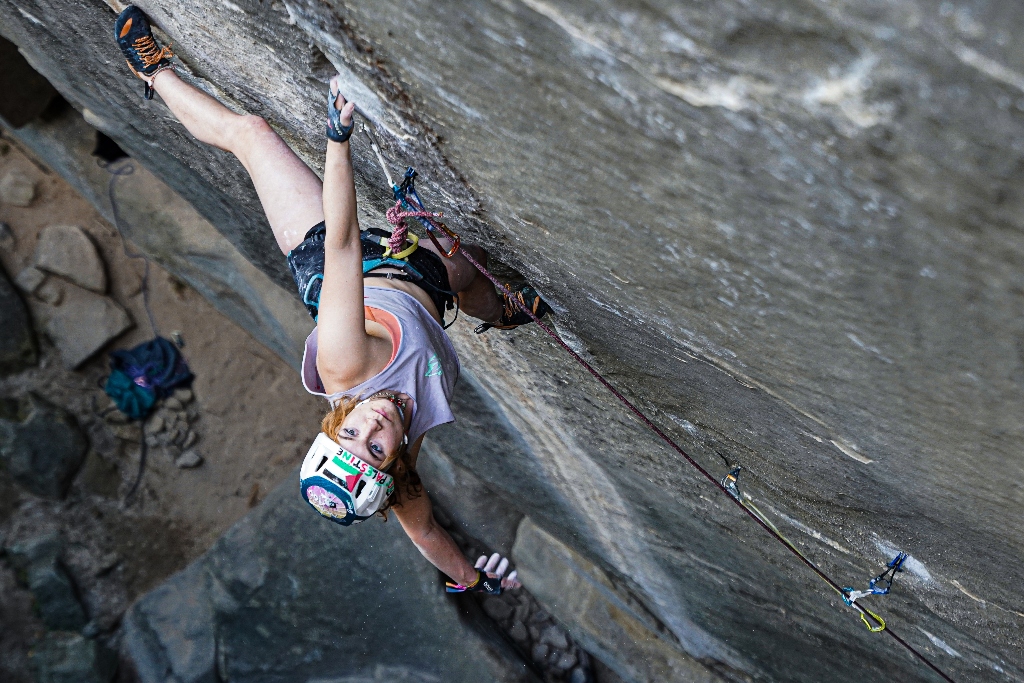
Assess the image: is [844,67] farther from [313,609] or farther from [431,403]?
[313,609]

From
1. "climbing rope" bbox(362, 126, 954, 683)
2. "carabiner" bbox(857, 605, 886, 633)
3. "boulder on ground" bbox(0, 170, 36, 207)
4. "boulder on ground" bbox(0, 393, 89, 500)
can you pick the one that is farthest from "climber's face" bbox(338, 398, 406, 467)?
"boulder on ground" bbox(0, 170, 36, 207)

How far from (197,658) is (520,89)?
498 cm

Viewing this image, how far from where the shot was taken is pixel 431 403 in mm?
2357

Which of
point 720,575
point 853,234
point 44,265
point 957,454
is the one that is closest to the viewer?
point 853,234

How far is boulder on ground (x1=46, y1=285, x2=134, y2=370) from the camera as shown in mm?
6164

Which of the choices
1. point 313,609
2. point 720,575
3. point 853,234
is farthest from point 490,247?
point 313,609

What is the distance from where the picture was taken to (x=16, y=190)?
20.7 feet

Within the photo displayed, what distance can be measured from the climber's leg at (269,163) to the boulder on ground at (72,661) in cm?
445

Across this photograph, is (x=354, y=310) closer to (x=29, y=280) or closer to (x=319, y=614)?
(x=319, y=614)

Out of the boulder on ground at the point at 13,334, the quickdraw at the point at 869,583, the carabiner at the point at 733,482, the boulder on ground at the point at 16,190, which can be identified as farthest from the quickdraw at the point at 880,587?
the boulder on ground at the point at 16,190

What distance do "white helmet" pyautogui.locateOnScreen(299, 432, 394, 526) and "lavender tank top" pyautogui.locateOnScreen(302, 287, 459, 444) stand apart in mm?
177

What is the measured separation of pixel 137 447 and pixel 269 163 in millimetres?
4508

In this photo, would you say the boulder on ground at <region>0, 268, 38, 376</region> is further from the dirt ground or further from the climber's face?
the climber's face

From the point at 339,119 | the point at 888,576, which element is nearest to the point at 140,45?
the point at 339,119
